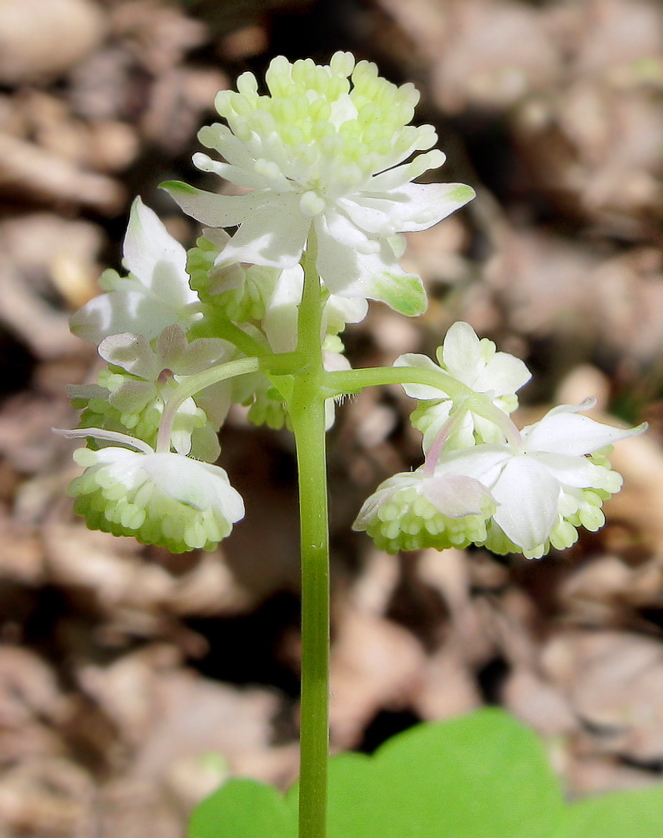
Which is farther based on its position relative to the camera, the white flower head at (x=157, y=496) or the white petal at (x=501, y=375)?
the white petal at (x=501, y=375)

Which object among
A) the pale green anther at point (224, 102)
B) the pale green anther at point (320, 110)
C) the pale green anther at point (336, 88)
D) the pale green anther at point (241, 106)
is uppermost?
the pale green anther at point (336, 88)

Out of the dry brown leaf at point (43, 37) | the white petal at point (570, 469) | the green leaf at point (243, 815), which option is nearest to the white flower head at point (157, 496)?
the white petal at point (570, 469)

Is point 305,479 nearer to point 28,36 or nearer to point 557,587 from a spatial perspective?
point 557,587

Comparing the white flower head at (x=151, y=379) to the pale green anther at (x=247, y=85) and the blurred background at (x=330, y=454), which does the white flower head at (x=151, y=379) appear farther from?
the blurred background at (x=330, y=454)

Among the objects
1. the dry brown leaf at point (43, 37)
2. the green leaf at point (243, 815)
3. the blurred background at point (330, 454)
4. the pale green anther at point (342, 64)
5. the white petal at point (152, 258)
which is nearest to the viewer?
the pale green anther at point (342, 64)

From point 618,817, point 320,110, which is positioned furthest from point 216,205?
point 618,817

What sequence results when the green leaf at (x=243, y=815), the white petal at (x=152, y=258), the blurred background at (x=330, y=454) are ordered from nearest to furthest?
the white petal at (x=152, y=258) < the green leaf at (x=243, y=815) < the blurred background at (x=330, y=454)

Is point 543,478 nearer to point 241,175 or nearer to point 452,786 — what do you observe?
point 241,175
